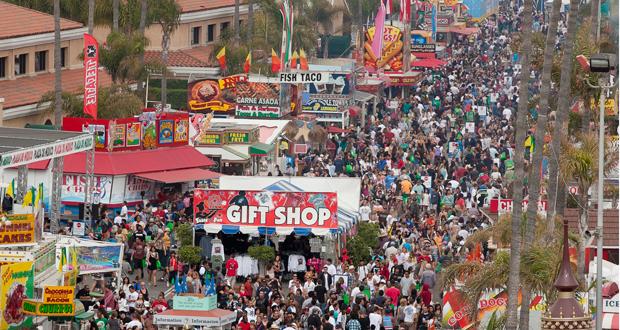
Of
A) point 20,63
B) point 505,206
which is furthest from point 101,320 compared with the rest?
point 20,63

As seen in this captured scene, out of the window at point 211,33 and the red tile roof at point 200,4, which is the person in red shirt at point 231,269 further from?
the window at point 211,33

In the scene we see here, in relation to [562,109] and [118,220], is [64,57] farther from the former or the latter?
[562,109]

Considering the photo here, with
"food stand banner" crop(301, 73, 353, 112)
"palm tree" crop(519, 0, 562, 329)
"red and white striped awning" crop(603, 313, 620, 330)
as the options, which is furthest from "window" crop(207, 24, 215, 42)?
"red and white striped awning" crop(603, 313, 620, 330)

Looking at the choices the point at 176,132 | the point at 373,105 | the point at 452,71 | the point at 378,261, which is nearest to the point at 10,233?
the point at 378,261

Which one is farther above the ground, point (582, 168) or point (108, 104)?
point (582, 168)

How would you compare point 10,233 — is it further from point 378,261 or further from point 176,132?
point 176,132

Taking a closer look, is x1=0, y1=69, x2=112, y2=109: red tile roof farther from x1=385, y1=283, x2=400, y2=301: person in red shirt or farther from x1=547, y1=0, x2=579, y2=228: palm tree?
x1=547, y1=0, x2=579, y2=228: palm tree
